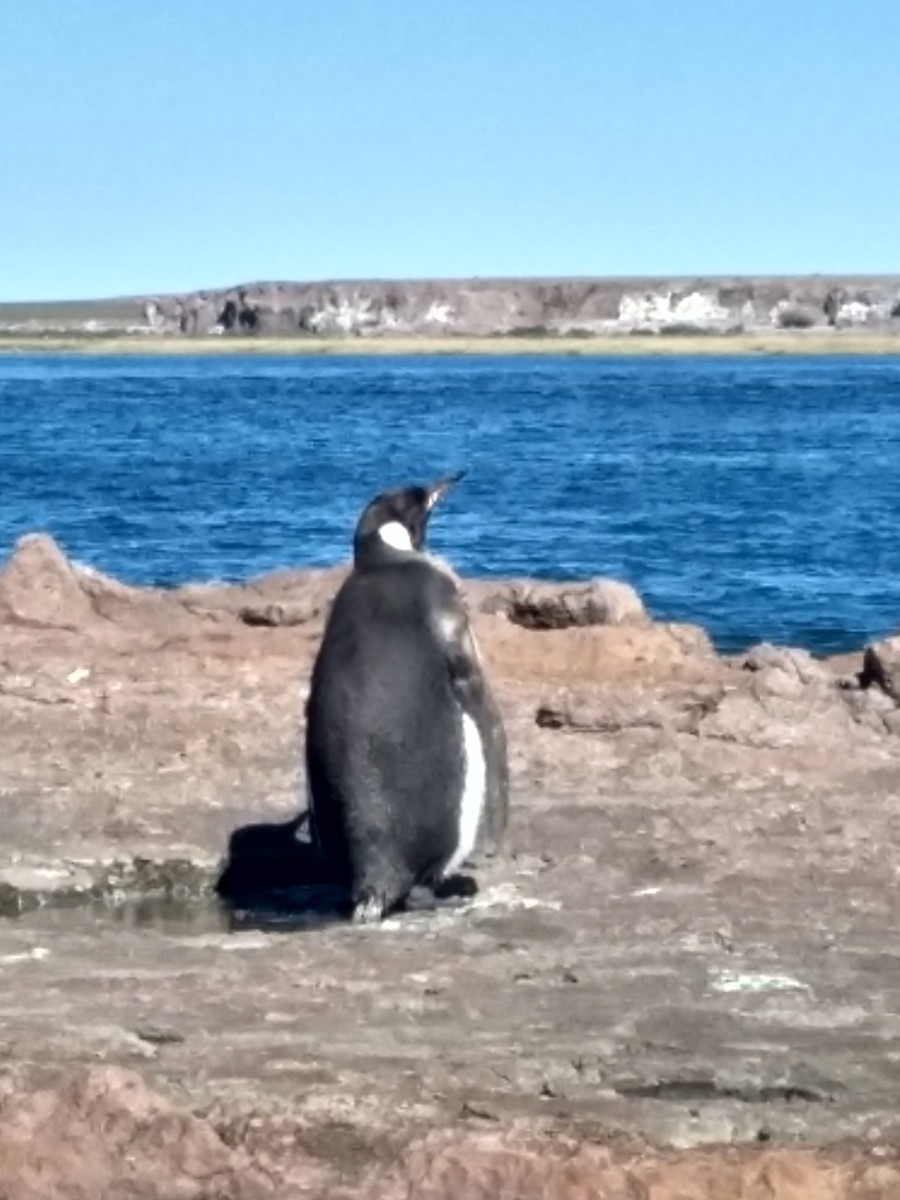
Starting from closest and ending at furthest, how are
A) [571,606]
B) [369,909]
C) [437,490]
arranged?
1. [369,909]
2. [437,490]
3. [571,606]

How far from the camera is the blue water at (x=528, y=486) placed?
2281 cm

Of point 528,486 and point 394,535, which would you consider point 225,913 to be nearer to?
point 394,535

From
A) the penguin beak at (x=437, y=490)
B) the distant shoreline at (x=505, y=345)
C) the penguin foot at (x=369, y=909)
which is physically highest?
the penguin beak at (x=437, y=490)

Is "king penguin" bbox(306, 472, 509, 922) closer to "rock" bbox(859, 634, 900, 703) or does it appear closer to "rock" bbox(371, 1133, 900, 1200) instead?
"rock" bbox(859, 634, 900, 703)

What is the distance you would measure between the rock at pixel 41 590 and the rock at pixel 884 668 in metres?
3.33

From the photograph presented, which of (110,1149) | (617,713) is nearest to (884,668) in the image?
(617,713)

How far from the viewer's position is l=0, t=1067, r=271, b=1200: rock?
4785 mm

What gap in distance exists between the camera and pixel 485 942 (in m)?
7.19

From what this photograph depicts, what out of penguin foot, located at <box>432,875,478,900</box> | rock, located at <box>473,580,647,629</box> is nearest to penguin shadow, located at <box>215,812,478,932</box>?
penguin foot, located at <box>432,875,478,900</box>

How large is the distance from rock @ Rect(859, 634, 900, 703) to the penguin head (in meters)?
2.19

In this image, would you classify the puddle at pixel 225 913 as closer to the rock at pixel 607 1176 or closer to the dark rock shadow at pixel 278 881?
the dark rock shadow at pixel 278 881

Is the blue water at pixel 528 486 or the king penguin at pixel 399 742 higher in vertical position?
the king penguin at pixel 399 742

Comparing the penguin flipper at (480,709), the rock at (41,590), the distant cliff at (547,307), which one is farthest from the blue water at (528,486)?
the distant cliff at (547,307)

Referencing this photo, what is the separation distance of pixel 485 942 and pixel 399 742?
0.96 meters
